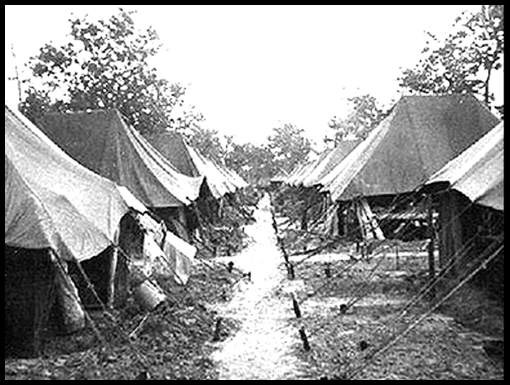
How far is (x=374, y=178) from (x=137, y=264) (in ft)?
26.0

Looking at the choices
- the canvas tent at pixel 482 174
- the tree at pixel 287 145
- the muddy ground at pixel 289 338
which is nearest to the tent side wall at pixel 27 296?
the muddy ground at pixel 289 338

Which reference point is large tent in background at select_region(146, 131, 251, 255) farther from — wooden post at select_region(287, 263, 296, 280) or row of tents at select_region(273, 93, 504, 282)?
wooden post at select_region(287, 263, 296, 280)

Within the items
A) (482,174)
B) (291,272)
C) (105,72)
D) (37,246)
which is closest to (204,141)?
(105,72)

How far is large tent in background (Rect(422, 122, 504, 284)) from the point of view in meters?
7.77

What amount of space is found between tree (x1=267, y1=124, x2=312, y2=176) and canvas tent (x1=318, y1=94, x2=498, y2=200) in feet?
199

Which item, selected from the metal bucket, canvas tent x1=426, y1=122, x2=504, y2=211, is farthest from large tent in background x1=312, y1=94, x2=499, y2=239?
the metal bucket

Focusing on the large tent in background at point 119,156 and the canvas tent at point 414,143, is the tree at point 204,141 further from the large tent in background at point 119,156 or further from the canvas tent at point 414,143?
the canvas tent at point 414,143

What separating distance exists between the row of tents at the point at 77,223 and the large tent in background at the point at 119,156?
1.1 inches

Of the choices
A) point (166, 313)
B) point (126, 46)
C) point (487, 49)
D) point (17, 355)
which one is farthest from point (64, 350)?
point (126, 46)

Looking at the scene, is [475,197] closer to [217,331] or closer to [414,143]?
[217,331]

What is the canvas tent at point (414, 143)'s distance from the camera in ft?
53.3

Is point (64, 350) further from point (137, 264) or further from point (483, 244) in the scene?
point (483, 244)

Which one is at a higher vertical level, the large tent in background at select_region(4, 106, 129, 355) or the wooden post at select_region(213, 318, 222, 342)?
the large tent in background at select_region(4, 106, 129, 355)

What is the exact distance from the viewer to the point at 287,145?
80000mm
